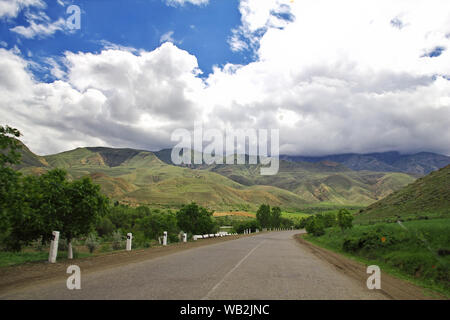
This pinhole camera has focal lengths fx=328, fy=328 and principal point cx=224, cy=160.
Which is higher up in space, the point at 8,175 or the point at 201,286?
the point at 8,175

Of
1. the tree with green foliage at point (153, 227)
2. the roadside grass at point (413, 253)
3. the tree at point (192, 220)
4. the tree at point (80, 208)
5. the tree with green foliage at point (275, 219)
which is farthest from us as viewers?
the tree with green foliage at point (275, 219)

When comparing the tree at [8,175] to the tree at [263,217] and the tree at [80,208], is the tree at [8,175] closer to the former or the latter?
the tree at [80,208]

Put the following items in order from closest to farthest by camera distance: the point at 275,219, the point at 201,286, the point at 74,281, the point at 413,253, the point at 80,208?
the point at 201,286 → the point at 74,281 → the point at 80,208 → the point at 413,253 → the point at 275,219

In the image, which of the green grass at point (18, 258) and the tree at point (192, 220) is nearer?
the green grass at point (18, 258)

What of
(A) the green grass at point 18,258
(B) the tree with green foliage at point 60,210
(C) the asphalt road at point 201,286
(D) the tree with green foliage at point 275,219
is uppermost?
(B) the tree with green foliage at point 60,210

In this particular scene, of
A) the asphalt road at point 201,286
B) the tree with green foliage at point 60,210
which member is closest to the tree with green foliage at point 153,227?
the tree with green foliage at point 60,210

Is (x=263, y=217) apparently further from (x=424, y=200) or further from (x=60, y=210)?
(x=60, y=210)

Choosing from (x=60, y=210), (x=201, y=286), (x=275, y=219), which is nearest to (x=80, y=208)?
(x=60, y=210)

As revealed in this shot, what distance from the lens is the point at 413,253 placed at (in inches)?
664

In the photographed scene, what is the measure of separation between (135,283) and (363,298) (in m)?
5.77

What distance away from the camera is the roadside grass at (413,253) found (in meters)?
13.3

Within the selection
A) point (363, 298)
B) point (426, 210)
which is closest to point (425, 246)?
point (363, 298)

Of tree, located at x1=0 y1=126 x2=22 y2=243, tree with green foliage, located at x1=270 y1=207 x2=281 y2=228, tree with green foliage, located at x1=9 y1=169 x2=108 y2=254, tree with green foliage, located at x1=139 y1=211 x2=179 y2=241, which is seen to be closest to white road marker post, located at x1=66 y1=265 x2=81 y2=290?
tree, located at x1=0 y1=126 x2=22 y2=243

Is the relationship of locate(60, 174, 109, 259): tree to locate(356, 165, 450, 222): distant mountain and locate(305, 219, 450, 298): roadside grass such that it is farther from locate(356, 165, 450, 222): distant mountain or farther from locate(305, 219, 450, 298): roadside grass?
locate(356, 165, 450, 222): distant mountain
